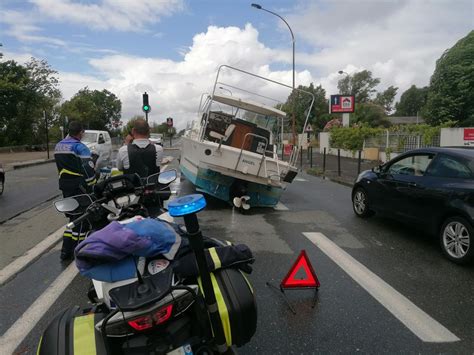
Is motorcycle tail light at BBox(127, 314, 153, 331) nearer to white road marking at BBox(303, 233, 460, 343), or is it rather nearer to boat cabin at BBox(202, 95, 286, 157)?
white road marking at BBox(303, 233, 460, 343)

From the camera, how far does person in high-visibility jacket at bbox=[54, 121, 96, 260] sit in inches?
205

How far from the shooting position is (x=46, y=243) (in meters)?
6.11

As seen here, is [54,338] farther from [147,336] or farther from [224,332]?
[224,332]

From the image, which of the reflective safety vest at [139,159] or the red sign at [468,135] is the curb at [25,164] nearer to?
the reflective safety vest at [139,159]

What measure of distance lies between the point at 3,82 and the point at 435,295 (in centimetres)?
3410

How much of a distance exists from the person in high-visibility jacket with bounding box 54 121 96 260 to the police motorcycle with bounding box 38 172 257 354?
A: 3137 millimetres

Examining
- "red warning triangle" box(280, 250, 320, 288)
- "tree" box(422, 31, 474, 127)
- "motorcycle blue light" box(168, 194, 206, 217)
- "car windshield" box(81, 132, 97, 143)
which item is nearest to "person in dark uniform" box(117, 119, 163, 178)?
"red warning triangle" box(280, 250, 320, 288)

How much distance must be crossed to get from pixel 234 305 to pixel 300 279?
2.18 metres

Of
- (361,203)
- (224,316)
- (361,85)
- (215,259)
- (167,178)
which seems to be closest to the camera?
(224,316)

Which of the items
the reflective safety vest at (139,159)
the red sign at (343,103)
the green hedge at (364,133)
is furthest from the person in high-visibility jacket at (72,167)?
the red sign at (343,103)

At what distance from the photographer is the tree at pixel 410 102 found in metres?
98.4

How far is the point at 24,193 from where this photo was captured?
38.0 ft

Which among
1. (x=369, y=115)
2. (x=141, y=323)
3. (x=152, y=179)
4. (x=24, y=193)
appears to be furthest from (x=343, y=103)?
(x=141, y=323)

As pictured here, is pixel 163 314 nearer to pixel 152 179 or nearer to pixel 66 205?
pixel 66 205
